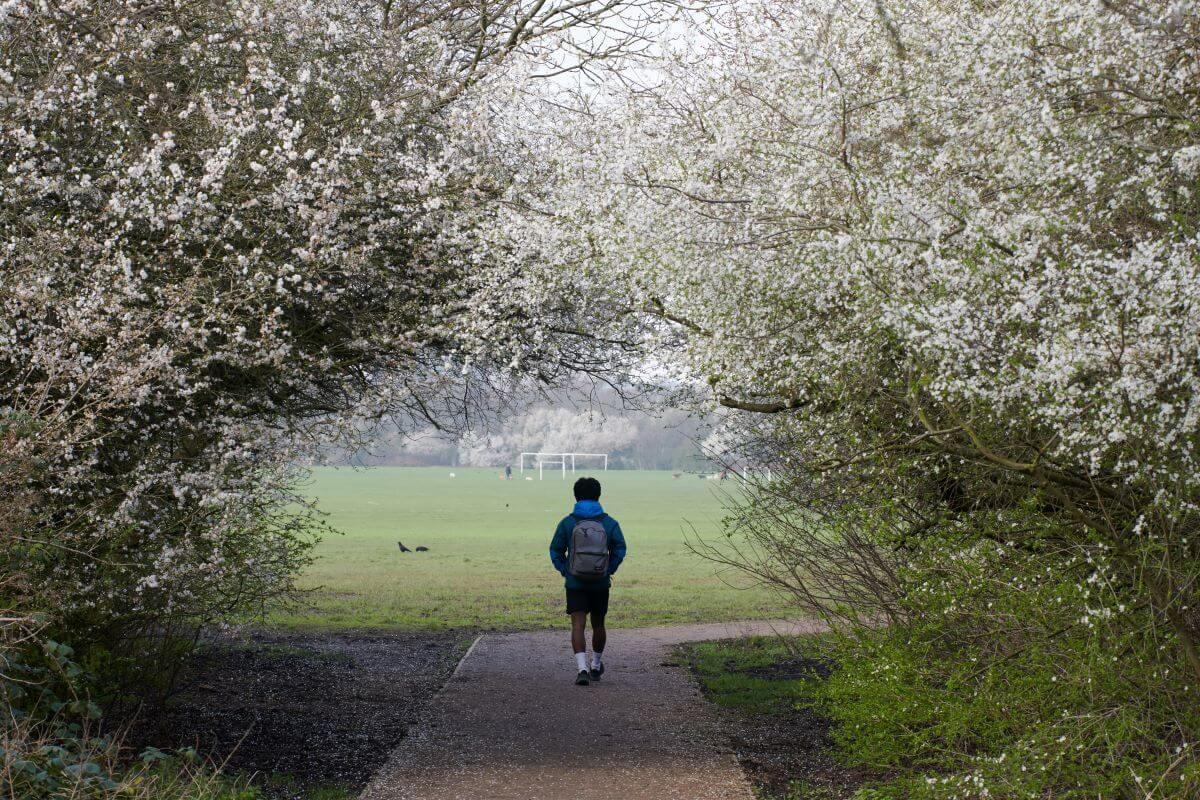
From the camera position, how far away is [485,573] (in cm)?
3003

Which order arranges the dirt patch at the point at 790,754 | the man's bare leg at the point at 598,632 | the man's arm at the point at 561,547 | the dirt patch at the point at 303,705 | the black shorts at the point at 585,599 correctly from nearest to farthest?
the dirt patch at the point at 790,754 < the dirt patch at the point at 303,705 < the black shorts at the point at 585,599 < the man's arm at the point at 561,547 < the man's bare leg at the point at 598,632

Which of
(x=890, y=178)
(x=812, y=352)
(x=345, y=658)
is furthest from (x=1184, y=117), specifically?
(x=345, y=658)

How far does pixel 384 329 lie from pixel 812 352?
146 inches

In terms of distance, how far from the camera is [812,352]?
7.39 meters

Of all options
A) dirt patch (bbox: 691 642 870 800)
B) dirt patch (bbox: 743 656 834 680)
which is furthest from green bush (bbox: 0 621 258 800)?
dirt patch (bbox: 743 656 834 680)

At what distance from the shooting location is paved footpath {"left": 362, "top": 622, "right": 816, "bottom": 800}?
23.1ft

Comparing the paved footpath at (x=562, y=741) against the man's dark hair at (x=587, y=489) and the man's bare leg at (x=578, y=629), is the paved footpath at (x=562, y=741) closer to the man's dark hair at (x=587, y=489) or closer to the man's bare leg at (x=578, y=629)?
the man's bare leg at (x=578, y=629)

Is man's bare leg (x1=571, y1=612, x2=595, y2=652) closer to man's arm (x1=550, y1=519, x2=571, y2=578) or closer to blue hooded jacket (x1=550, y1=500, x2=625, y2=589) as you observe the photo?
blue hooded jacket (x1=550, y1=500, x2=625, y2=589)

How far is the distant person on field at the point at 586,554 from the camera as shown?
400 inches

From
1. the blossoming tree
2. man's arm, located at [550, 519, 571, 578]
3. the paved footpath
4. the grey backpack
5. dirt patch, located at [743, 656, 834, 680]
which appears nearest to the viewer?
the blossoming tree

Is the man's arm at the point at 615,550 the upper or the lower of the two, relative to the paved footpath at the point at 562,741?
upper

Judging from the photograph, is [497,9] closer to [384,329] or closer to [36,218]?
[384,329]

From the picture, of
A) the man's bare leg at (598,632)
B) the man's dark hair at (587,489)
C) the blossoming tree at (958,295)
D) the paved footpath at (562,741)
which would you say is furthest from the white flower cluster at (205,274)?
the man's bare leg at (598,632)

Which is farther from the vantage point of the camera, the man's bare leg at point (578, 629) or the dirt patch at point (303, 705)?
the man's bare leg at point (578, 629)
